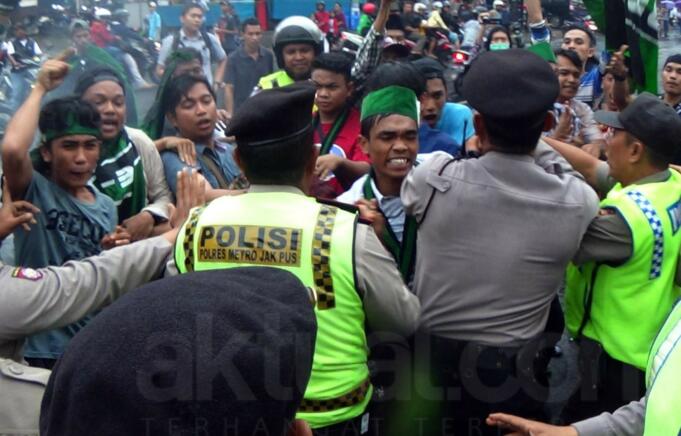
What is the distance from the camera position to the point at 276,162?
2213mm

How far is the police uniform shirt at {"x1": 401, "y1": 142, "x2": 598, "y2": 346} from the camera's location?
7.73 feet

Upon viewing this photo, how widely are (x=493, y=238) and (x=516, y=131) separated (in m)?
0.32

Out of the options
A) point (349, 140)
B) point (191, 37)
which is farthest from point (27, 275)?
point (191, 37)

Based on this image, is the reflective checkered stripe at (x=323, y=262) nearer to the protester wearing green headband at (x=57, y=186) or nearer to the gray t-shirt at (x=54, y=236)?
the protester wearing green headband at (x=57, y=186)

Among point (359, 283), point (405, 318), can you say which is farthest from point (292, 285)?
point (405, 318)

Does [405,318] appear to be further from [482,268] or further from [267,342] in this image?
[267,342]

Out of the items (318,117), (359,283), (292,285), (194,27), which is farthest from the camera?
(194,27)

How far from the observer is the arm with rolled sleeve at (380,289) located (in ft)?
6.85

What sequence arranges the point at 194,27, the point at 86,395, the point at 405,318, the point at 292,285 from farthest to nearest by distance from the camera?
the point at 194,27 → the point at 405,318 → the point at 292,285 → the point at 86,395

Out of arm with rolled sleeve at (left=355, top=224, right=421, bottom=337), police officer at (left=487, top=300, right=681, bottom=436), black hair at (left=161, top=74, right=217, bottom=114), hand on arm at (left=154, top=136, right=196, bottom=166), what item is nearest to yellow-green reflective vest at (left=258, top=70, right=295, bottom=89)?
black hair at (left=161, top=74, right=217, bottom=114)

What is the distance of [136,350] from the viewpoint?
38.6 inches

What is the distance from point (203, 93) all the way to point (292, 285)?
2641mm

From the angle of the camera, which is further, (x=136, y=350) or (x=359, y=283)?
(x=359, y=283)

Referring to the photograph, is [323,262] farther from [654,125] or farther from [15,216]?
[654,125]
